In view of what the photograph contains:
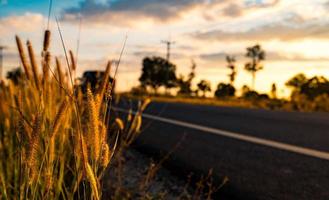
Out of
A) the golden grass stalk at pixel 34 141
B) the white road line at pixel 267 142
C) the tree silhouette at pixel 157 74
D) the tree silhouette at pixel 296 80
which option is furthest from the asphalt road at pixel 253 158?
the tree silhouette at pixel 157 74

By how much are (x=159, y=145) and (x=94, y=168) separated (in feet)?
14.9

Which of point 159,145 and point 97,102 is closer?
point 97,102

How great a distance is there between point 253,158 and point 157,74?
284 feet

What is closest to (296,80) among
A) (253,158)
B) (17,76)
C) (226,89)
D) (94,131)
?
(226,89)

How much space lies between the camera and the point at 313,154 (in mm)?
4816

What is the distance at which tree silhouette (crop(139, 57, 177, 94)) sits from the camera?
8961 centimetres

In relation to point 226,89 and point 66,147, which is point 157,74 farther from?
point 66,147

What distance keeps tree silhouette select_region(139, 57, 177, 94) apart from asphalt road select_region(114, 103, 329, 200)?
79.6 meters

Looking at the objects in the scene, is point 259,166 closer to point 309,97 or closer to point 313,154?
point 313,154

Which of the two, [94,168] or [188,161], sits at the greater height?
[94,168]

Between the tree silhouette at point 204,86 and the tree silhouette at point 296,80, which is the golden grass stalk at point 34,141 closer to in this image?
the tree silhouette at point 296,80

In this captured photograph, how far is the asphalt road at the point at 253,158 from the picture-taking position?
347 centimetres

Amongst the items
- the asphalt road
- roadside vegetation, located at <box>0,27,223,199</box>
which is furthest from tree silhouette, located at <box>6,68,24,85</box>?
the asphalt road

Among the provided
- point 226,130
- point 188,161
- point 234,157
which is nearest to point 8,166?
point 188,161
